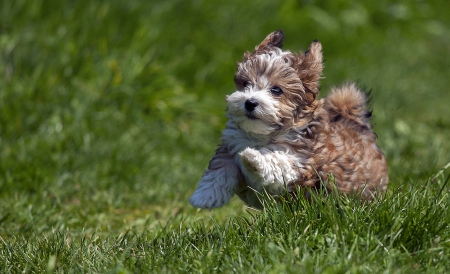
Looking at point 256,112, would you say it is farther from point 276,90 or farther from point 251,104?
point 276,90

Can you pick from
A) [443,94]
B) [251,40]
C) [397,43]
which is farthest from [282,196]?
[397,43]

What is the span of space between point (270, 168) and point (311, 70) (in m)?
0.66

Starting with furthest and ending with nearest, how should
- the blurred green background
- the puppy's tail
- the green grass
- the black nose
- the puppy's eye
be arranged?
the blurred green background, the puppy's tail, the puppy's eye, the black nose, the green grass

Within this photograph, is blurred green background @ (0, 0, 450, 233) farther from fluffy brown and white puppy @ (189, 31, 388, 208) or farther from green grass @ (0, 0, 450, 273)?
fluffy brown and white puppy @ (189, 31, 388, 208)

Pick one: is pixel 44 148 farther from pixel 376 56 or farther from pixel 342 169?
pixel 376 56

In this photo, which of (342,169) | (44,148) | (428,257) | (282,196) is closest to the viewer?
(428,257)

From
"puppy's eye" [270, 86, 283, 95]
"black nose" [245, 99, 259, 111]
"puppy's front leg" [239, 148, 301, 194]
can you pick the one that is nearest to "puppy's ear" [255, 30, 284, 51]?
"puppy's eye" [270, 86, 283, 95]

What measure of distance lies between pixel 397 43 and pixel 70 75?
A: 19.3 feet

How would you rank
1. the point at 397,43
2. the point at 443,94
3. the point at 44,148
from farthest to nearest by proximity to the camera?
the point at 397,43 < the point at 443,94 < the point at 44,148

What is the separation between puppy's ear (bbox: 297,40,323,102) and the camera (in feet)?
13.3

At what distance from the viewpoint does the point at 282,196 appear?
3852mm

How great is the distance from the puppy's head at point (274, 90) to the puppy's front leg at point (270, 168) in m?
0.16

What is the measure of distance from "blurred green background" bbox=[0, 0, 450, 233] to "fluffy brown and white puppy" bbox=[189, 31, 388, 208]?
431 mm

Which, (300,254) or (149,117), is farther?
(149,117)
